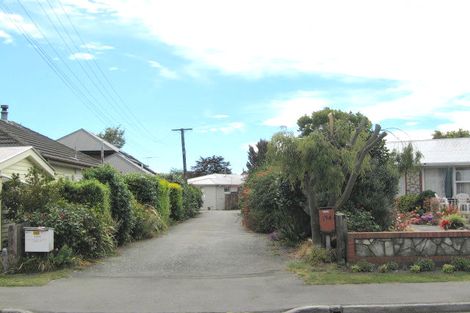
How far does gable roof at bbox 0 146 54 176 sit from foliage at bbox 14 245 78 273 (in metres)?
3.00

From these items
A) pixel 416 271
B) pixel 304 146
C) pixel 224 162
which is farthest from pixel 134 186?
pixel 224 162

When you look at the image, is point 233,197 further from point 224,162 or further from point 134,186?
point 224,162

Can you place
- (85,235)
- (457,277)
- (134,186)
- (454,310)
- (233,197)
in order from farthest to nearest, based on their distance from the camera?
(233,197), (134,186), (85,235), (457,277), (454,310)

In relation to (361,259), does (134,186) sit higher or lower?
higher

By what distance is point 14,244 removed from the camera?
36.6 feet

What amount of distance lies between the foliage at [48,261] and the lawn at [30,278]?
0.94ft

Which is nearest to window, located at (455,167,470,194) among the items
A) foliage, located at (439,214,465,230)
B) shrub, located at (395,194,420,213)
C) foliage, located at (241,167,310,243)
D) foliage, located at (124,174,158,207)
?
shrub, located at (395,194,420,213)

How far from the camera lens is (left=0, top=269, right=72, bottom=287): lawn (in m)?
9.82

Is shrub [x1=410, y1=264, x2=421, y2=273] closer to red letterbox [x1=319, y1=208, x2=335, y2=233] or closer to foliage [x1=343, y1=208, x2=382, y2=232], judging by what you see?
red letterbox [x1=319, y1=208, x2=335, y2=233]

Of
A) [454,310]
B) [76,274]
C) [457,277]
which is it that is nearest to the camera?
[454,310]

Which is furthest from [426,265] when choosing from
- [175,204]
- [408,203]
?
[175,204]

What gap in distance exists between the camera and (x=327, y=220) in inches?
459

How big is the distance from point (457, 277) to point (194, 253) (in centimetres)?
653

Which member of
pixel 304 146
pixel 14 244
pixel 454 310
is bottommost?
pixel 454 310
